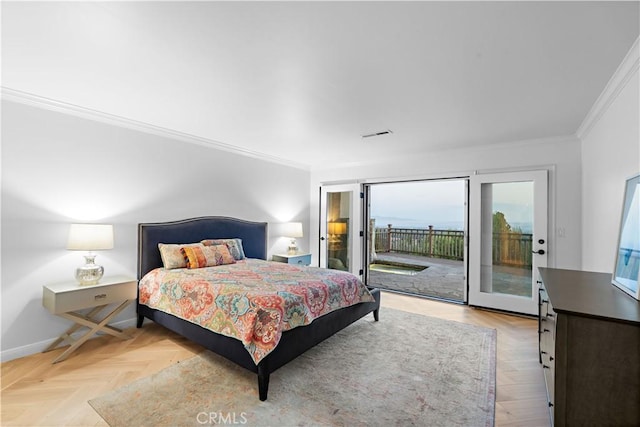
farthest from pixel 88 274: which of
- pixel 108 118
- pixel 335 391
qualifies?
pixel 335 391

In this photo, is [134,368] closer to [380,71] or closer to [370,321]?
[370,321]

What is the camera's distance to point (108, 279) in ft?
10.0

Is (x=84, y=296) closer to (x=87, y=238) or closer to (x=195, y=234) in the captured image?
(x=87, y=238)

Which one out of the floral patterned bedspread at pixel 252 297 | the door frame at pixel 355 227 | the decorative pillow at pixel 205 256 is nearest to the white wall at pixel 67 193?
the decorative pillow at pixel 205 256

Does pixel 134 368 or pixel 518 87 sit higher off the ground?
pixel 518 87

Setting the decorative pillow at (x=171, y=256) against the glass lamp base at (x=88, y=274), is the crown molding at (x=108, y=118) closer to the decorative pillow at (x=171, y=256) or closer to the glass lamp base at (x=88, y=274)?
the decorative pillow at (x=171, y=256)

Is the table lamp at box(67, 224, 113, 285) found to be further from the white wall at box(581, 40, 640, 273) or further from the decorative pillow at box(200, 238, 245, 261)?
the white wall at box(581, 40, 640, 273)

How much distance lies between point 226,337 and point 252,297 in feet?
1.33

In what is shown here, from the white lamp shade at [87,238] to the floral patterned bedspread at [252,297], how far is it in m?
0.67

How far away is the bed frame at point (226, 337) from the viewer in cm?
Result: 221

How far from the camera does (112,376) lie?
2377mm

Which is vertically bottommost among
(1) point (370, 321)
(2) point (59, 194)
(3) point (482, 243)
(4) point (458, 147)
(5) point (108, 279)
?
(1) point (370, 321)

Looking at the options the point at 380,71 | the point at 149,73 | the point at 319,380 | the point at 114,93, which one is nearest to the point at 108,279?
the point at 114,93

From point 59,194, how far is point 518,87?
4.44 m
